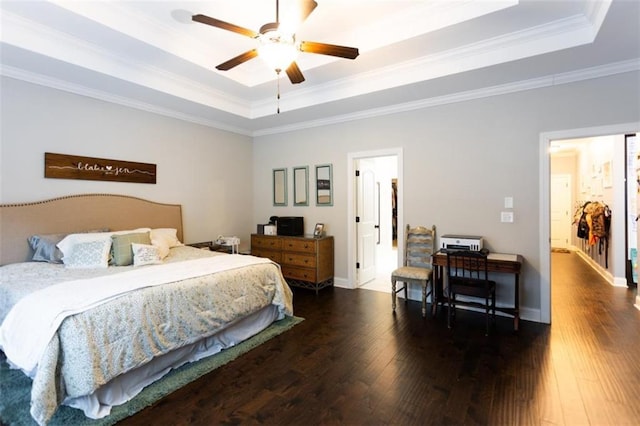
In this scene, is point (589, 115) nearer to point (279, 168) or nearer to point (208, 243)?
point (279, 168)

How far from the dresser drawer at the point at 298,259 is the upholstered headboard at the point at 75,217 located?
5.27 ft

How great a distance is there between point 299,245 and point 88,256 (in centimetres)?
271

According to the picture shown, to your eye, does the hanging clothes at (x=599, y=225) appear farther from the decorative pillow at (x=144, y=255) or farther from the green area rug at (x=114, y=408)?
the decorative pillow at (x=144, y=255)

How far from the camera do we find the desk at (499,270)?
3394mm

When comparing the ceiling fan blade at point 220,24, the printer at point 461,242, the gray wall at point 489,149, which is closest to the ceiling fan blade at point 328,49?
the ceiling fan blade at point 220,24

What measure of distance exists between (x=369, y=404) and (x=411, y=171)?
3.10 metres

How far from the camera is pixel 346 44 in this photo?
132 inches

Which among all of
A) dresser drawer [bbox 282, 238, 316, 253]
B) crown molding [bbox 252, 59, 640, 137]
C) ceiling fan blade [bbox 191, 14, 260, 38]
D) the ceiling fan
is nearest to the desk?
dresser drawer [bbox 282, 238, 316, 253]

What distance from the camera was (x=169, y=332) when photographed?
8.19 ft

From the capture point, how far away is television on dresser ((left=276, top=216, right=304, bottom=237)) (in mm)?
5277

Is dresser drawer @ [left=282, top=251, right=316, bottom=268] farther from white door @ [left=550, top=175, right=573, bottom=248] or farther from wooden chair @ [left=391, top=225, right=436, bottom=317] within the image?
white door @ [left=550, top=175, right=573, bottom=248]

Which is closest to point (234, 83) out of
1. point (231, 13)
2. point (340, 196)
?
point (231, 13)

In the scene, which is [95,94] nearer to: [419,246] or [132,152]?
[132,152]

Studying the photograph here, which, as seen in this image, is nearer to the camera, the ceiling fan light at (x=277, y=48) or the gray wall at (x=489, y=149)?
the ceiling fan light at (x=277, y=48)
